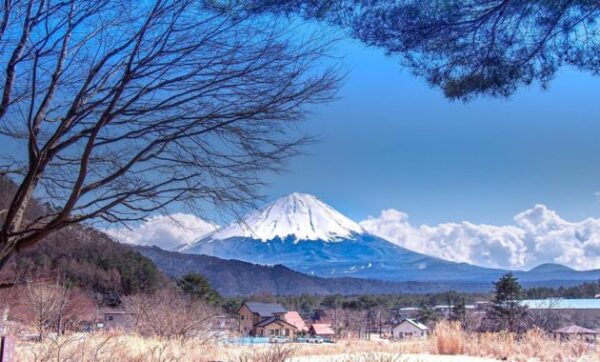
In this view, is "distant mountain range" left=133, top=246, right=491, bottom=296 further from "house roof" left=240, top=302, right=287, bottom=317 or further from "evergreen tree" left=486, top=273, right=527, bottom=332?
"evergreen tree" left=486, top=273, right=527, bottom=332

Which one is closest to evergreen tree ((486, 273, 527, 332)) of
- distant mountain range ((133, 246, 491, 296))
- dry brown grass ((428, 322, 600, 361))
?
dry brown grass ((428, 322, 600, 361))

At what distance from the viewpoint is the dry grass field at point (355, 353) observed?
227 inches

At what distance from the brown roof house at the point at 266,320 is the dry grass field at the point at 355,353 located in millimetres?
30888

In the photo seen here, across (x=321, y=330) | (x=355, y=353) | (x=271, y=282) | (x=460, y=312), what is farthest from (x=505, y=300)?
(x=271, y=282)

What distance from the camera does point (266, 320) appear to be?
41062 millimetres

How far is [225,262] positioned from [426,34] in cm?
12389

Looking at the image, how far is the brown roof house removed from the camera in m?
39.7

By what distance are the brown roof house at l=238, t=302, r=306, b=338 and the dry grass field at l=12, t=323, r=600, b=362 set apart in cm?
3089

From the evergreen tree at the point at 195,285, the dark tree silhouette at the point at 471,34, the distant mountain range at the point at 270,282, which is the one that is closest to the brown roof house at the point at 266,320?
the evergreen tree at the point at 195,285

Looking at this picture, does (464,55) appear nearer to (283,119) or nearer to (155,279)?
(283,119)

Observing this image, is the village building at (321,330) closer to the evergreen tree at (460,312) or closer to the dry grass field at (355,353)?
the evergreen tree at (460,312)

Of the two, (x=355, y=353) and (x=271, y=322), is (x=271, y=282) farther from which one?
(x=355, y=353)

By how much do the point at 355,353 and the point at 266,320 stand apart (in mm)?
33827

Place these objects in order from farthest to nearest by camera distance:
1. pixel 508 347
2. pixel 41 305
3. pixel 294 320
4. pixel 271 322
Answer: pixel 294 320 → pixel 271 322 → pixel 41 305 → pixel 508 347
